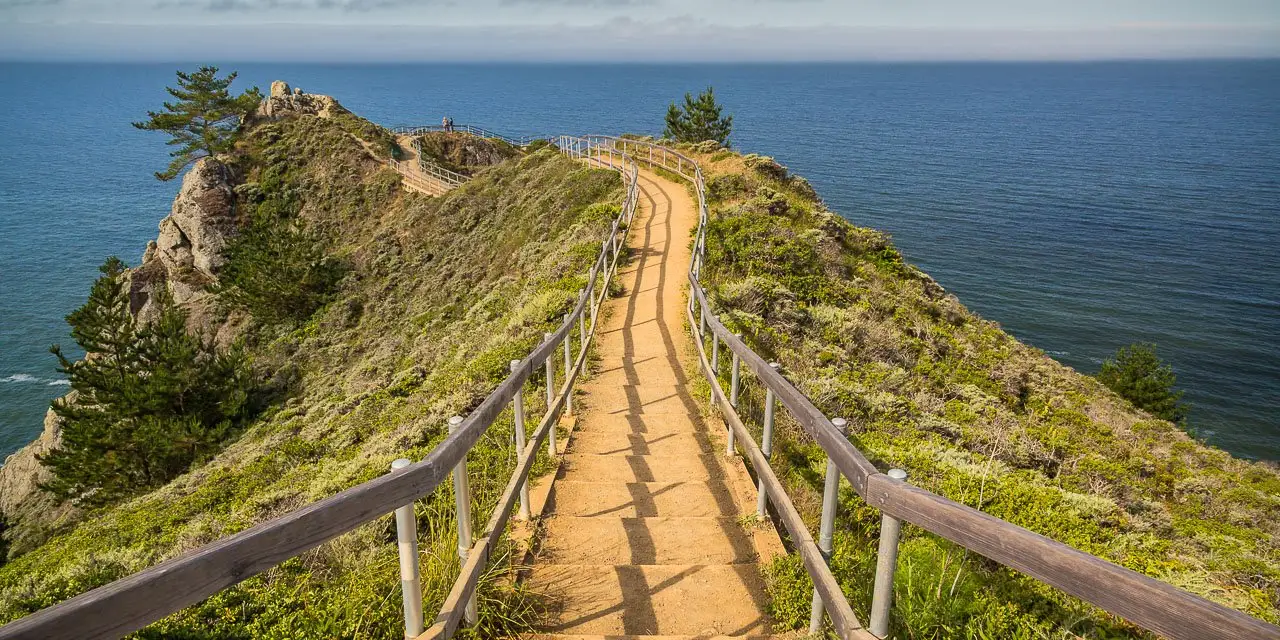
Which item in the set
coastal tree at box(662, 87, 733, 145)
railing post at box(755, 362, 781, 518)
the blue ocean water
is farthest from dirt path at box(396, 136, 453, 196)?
railing post at box(755, 362, 781, 518)

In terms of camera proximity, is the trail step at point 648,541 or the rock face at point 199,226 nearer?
the trail step at point 648,541

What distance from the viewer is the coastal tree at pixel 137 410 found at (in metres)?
19.8

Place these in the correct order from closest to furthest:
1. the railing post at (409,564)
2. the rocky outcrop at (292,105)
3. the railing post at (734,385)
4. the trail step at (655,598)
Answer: the railing post at (409,564) → the trail step at (655,598) → the railing post at (734,385) → the rocky outcrop at (292,105)

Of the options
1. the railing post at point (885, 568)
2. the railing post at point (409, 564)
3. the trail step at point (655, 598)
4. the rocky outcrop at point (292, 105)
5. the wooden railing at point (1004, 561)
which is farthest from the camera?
the rocky outcrop at point (292, 105)

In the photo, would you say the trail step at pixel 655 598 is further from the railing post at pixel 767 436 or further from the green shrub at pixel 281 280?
the green shrub at pixel 281 280

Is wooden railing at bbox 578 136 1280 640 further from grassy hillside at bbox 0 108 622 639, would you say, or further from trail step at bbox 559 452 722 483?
trail step at bbox 559 452 722 483

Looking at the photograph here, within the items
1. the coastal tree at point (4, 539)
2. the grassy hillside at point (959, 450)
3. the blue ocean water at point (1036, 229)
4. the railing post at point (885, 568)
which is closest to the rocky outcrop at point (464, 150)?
the blue ocean water at point (1036, 229)

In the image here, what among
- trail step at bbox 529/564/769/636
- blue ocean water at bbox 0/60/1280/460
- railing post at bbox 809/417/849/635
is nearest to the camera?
railing post at bbox 809/417/849/635

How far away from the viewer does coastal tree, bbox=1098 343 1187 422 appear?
3027 centimetres

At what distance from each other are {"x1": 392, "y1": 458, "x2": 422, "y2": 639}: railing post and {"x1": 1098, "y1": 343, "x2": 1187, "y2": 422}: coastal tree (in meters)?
34.0

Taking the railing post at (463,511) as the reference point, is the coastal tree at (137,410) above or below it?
below

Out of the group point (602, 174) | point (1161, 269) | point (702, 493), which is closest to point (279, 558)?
point (702, 493)

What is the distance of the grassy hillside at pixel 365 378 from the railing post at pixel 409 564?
24.6 inches

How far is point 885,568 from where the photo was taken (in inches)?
112
